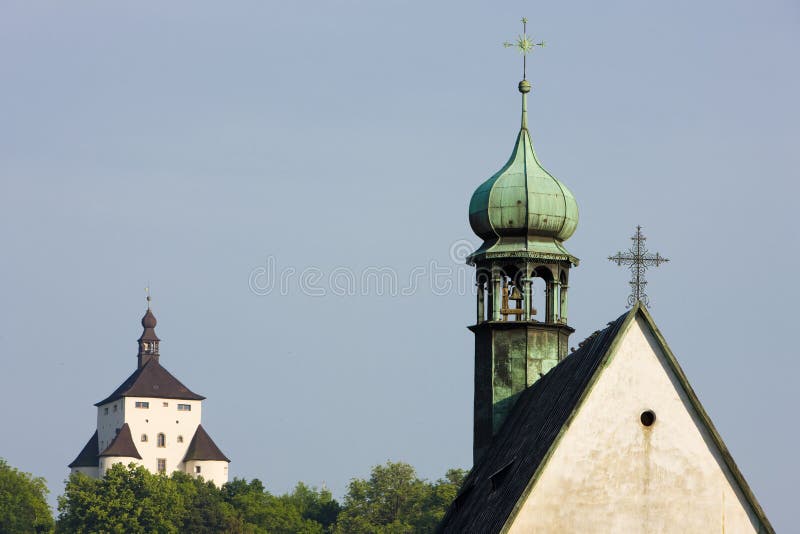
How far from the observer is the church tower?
40.7 metres

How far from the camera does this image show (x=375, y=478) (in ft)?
451

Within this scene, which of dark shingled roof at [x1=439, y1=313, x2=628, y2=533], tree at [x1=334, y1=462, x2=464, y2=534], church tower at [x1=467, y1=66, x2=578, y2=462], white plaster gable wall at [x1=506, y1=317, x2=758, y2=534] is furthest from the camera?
tree at [x1=334, y1=462, x2=464, y2=534]

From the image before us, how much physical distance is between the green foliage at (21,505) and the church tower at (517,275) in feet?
414

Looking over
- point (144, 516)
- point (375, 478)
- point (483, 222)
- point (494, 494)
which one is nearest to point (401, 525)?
point (375, 478)

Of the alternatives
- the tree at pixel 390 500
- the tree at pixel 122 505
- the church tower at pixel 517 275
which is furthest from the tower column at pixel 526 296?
the tree at pixel 122 505

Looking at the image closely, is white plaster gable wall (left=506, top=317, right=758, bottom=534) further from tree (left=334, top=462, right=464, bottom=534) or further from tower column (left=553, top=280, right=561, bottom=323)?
tree (left=334, top=462, right=464, bottom=534)

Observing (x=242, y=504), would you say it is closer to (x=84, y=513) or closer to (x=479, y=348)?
(x=84, y=513)

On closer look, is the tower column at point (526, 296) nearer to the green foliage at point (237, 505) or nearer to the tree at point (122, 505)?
the green foliage at point (237, 505)

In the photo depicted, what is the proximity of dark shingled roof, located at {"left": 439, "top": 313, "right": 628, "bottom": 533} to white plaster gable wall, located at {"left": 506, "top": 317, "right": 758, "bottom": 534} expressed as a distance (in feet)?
1.04

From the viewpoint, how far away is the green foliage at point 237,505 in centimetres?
13450

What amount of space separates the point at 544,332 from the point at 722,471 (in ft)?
41.0

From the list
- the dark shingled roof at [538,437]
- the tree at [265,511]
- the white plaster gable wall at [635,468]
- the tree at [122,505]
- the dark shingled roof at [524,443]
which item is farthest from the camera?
the tree at [265,511]

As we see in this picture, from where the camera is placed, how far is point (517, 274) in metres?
41.8

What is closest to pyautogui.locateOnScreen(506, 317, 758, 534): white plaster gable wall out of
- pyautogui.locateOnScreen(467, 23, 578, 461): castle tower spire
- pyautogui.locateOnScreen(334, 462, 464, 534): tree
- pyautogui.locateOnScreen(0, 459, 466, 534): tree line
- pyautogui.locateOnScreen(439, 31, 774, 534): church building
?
pyautogui.locateOnScreen(439, 31, 774, 534): church building
